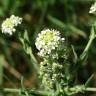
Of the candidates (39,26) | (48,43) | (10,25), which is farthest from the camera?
(39,26)

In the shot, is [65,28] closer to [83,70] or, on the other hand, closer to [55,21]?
[55,21]

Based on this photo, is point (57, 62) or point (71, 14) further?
point (71, 14)

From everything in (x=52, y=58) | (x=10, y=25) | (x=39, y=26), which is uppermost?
(x=39, y=26)

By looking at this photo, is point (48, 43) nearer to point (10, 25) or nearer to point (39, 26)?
point (10, 25)

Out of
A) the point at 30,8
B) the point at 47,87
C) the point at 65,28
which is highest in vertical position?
the point at 30,8

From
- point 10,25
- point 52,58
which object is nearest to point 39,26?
point 10,25

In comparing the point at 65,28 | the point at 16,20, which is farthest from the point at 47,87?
the point at 65,28
